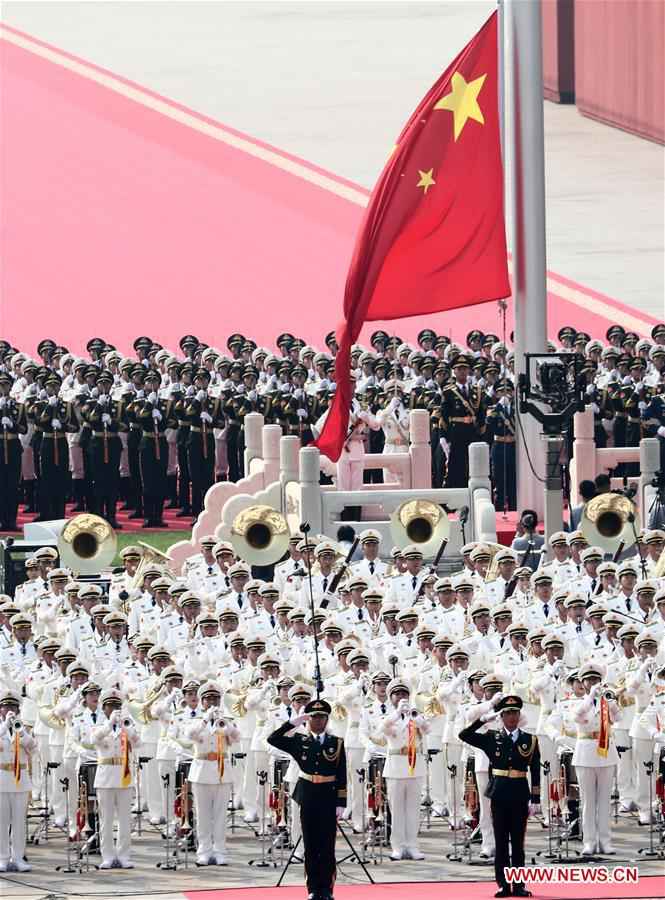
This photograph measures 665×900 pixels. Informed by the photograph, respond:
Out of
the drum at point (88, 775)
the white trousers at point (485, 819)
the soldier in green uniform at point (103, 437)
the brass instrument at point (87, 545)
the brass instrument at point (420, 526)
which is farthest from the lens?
the soldier in green uniform at point (103, 437)

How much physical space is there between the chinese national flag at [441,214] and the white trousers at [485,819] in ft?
25.2

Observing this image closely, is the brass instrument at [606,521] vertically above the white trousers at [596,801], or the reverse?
the brass instrument at [606,521]

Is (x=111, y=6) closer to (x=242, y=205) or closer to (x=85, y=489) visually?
(x=242, y=205)

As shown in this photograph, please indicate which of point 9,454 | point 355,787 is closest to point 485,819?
point 355,787

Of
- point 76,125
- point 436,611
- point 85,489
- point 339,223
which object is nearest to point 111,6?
point 76,125

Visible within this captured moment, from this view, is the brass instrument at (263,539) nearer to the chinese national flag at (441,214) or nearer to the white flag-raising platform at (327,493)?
the white flag-raising platform at (327,493)

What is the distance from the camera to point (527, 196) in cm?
3184

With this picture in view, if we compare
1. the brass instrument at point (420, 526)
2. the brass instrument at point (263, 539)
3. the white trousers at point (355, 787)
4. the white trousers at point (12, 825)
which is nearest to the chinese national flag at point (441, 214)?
the brass instrument at point (420, 526)

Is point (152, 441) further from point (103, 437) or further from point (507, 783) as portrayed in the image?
point (507, 783)

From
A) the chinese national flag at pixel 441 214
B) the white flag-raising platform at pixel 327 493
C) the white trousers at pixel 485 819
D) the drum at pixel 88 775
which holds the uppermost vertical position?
the chinese national flag at pixel 441 214

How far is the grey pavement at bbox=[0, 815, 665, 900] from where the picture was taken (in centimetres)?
2222

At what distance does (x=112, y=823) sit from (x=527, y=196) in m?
11.0

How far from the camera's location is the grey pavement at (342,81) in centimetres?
5094

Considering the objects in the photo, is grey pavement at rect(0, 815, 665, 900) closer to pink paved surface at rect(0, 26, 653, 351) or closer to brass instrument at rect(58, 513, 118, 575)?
brass instrument at rect(58, 513, 118, 575)
